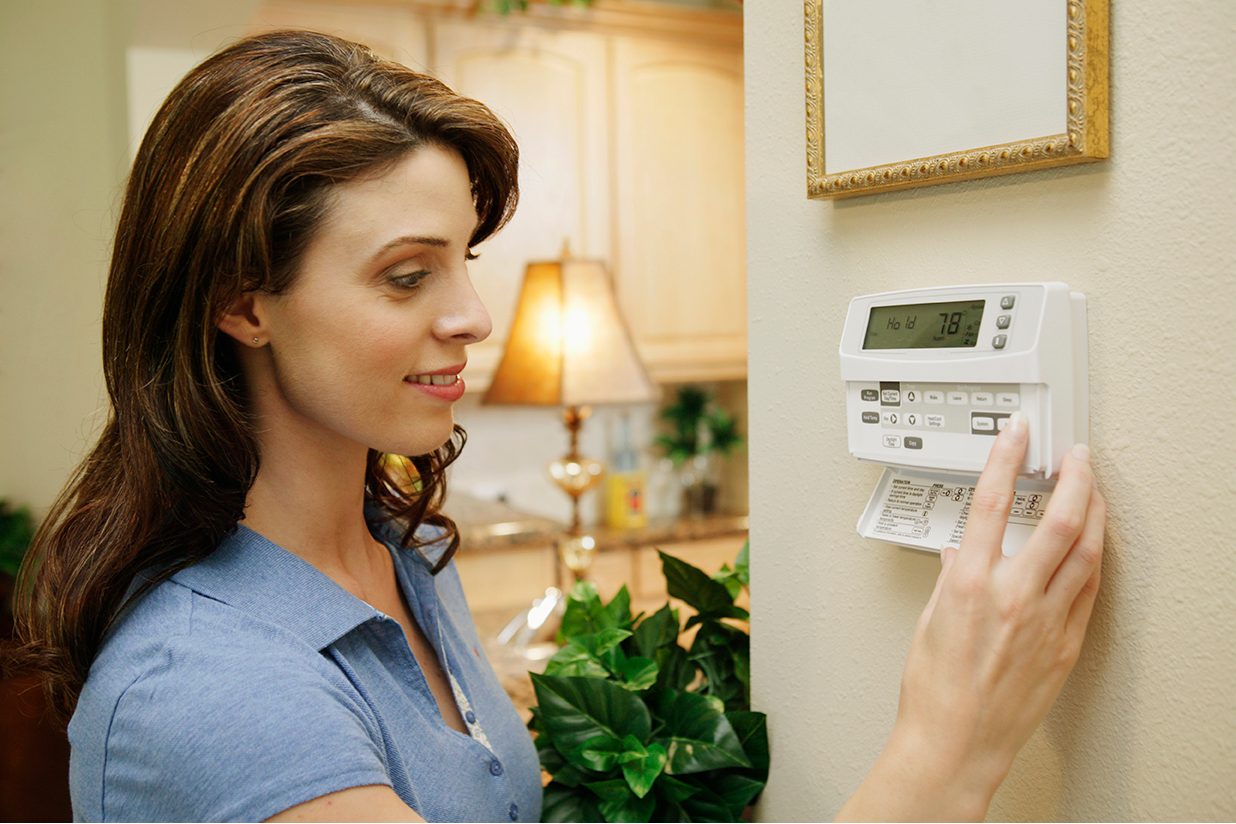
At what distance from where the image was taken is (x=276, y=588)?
869 millimetres

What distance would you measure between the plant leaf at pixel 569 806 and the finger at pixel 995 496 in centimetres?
52

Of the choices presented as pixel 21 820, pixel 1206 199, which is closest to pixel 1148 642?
pixel 1206 199

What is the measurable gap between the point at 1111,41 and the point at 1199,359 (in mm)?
196

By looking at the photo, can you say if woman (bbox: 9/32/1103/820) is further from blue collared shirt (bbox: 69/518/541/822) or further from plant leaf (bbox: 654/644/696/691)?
plant leaf (bbox: 654/644/696/691)

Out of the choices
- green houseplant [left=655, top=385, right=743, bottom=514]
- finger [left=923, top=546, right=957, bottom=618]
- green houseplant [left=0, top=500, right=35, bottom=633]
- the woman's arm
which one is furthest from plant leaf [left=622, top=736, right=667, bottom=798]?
green houseplant [left=655, top=385, right=743, bottom=514]

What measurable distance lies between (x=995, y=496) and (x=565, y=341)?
1.61 m

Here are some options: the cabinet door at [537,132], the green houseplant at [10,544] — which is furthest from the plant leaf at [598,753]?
the cabinet door at [537,132]

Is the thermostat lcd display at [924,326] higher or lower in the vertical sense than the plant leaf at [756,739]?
higher

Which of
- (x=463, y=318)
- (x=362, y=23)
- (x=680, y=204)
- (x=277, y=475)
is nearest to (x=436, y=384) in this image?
(x=463, y=318)

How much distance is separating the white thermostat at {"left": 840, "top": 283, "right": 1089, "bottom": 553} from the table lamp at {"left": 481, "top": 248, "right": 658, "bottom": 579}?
1442 mm

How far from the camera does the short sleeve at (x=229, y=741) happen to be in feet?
2.32

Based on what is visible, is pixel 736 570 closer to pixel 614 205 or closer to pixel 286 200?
pixel 286 200

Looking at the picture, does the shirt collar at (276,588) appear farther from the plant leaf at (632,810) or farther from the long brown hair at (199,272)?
the plant leaf at (632,810)

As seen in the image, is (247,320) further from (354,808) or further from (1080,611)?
(1080,611)
